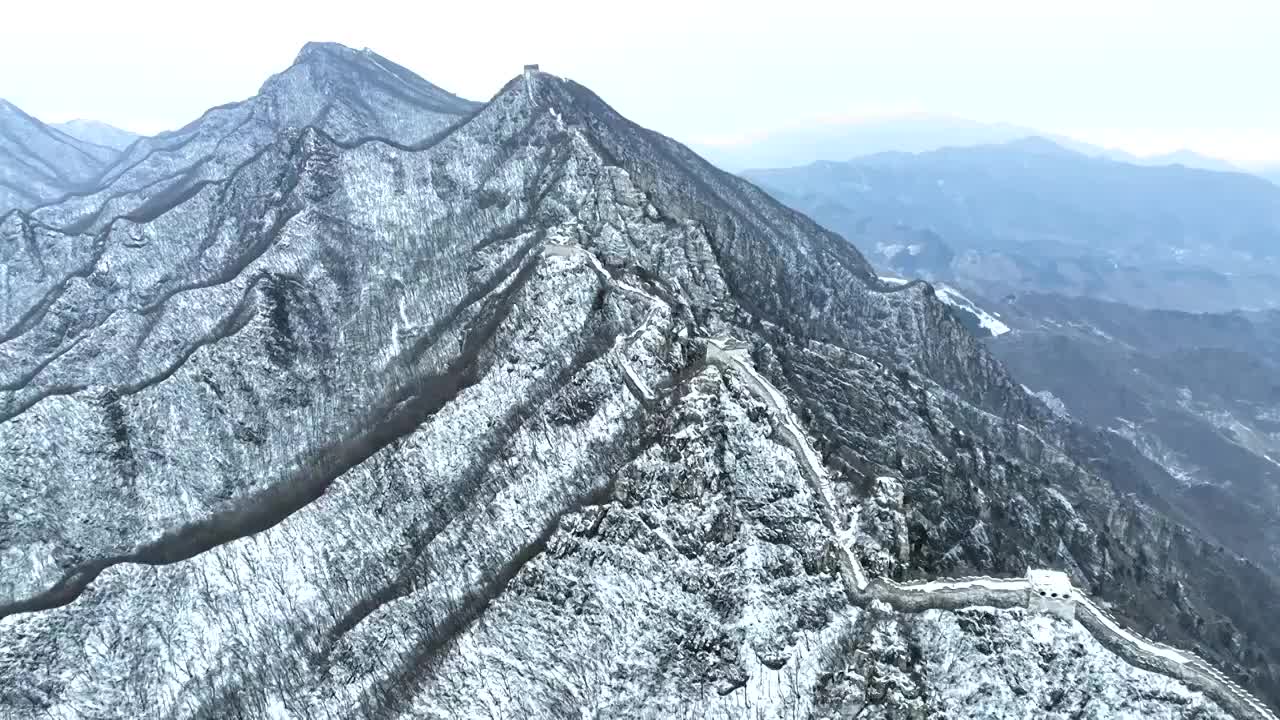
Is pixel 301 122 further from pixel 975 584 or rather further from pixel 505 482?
pixel 975 584

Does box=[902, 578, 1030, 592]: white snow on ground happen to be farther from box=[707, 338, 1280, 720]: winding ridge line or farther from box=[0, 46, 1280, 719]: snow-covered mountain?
box=[0, 46, 1280, 719]: snow-covered mountain

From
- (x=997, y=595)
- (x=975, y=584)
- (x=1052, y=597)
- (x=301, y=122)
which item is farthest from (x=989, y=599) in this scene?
(x=301, y=122)

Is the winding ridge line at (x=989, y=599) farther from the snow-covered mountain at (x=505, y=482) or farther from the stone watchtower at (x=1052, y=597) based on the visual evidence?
the snow-covered mountain at (x=505, y=482)

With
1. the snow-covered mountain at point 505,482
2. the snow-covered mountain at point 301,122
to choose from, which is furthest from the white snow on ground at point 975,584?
A: the snow-covered mountain at point 301,122

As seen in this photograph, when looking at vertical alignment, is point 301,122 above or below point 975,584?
above

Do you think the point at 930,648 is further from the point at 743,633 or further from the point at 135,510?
the point at 135,510

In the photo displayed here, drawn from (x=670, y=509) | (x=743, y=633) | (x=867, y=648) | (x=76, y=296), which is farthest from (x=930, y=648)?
(x=76, y=296)

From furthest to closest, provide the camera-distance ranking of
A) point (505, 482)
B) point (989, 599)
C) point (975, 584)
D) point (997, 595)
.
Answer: point (505, 482) → point (975, 584) → point (989, 599) → point (997, 595)
